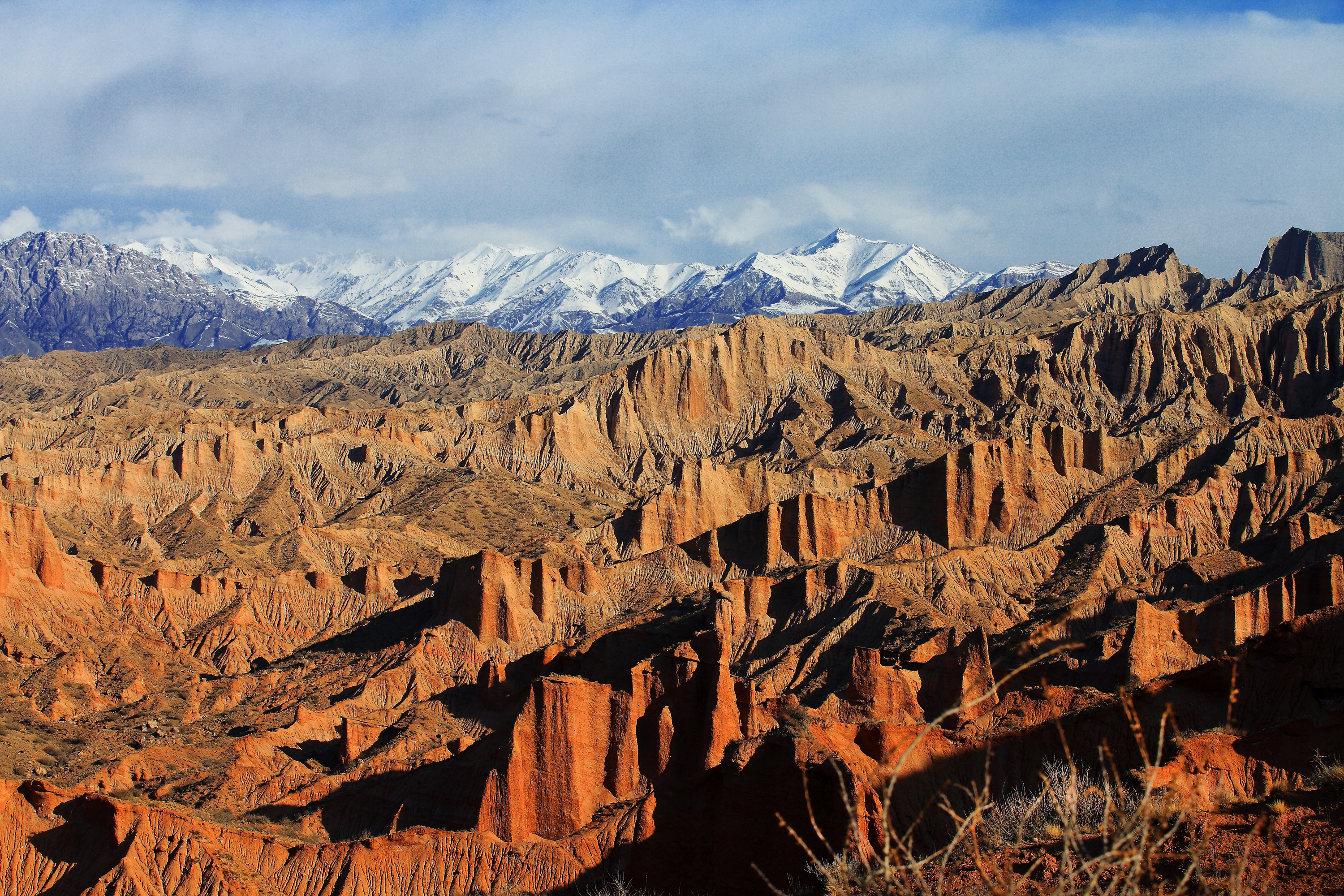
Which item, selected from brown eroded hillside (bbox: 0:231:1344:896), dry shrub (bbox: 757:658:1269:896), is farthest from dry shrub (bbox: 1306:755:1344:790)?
brown eroded hillside (bbox: 0:231:1344:896)

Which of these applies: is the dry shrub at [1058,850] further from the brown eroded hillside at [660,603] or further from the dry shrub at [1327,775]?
the brown eroded hillside at [660,603]

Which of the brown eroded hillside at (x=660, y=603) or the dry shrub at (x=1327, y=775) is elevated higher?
the dry shrub at (x=1327, y=775)

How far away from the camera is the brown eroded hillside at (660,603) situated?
39312 mm

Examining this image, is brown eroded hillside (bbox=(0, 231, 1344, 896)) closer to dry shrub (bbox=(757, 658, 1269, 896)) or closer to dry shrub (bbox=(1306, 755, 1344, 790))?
dry shrub (bbox=(1306, 755, 1344, 790))

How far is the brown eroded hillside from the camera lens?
39.3m

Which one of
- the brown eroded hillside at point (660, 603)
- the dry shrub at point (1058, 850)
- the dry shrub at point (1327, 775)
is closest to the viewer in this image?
the dry shrub at point (1058, 850)

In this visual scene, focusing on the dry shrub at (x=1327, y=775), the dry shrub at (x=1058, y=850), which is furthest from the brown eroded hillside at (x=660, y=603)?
the dry shrub at (x=1058, y=850)

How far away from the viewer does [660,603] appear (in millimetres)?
98250

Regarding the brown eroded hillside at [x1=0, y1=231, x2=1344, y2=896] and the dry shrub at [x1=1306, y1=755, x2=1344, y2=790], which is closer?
the dry shrub at [x1=1306, y1=755, x2=1344, y2=790]

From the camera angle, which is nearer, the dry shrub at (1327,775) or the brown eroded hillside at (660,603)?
the dry shrub at (1327,775)

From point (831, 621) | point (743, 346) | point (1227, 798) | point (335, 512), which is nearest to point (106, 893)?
point (1227, 798)

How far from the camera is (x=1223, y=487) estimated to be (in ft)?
359

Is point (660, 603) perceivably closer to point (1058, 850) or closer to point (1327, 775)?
point (1327, 775)

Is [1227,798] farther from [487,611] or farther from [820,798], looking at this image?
[487,611]
